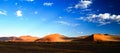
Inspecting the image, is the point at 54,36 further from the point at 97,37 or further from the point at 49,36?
the point at 97,37

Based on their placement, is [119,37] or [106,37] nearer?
[106,37]

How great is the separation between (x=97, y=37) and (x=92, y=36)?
3282 mm

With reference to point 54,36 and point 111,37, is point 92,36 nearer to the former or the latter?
point 111,37

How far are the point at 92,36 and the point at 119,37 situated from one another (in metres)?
30.8

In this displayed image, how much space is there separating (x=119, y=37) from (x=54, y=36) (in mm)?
56277

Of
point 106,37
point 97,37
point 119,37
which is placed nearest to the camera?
point 97,37

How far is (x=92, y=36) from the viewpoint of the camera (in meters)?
145

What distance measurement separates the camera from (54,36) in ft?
632

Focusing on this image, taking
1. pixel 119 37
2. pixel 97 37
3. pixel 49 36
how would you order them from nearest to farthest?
pixel 97 37
pixel 119 37
pixel 49 36

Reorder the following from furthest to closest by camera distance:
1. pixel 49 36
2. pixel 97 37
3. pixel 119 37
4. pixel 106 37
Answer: pixel 49 36
pixel 119 37
pixel 106 37
pixel 97 37

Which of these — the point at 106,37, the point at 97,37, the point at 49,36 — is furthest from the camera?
the point at 49,36

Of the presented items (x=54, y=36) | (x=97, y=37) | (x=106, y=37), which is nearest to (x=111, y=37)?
(x=106, y=37)

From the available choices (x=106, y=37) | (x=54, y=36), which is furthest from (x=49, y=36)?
(x=106, y=37)

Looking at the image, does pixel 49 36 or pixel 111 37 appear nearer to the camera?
pixel 111 37
